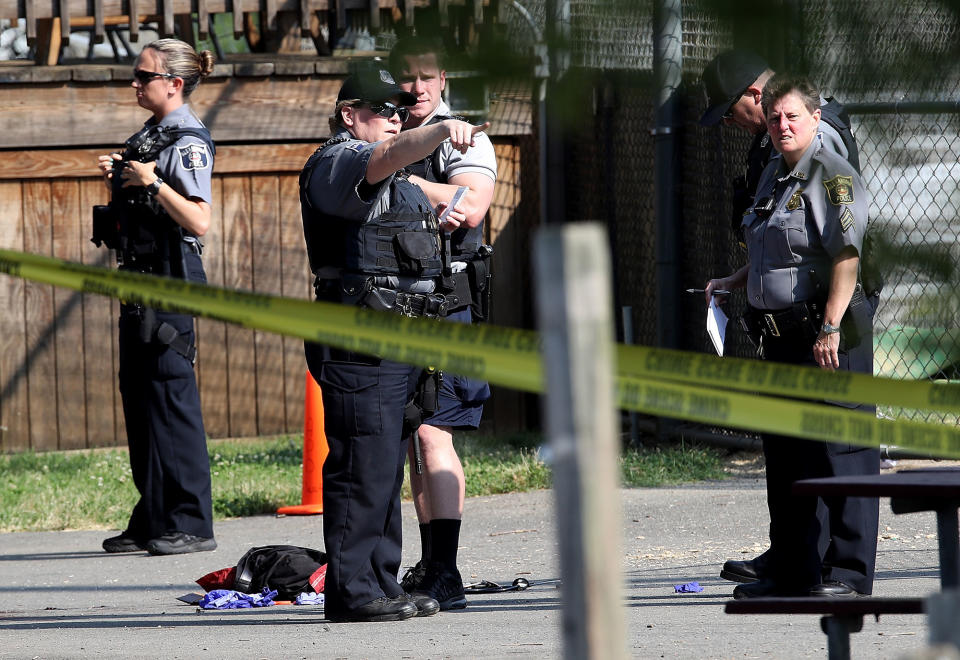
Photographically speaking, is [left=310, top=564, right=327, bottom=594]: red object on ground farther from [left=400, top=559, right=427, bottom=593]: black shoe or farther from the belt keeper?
the belt keeper

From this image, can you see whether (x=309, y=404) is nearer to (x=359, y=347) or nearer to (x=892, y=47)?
(x=359, y=347)

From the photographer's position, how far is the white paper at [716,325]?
521 cm

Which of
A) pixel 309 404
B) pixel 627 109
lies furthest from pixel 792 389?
pixel 309 404

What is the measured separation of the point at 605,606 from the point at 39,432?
714 centimetres

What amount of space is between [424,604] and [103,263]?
4.42m

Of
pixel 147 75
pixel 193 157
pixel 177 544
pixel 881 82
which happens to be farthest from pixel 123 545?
pixel 881 82

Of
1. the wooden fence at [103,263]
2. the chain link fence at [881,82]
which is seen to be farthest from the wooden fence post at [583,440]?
the wooden fence at [103,263]

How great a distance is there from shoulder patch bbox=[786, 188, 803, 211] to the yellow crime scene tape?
161cm

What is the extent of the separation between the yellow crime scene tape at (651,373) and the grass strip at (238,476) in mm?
4022

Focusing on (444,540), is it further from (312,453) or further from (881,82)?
(881,82)

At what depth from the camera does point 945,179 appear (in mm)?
2012

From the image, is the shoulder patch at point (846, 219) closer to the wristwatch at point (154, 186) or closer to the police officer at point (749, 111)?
the police officer at point (749, 111)

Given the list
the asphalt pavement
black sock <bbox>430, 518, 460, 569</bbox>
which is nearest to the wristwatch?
the asphalt pavement

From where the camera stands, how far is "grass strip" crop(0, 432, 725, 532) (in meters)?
7.07
